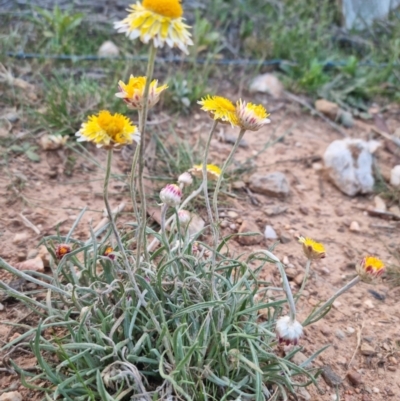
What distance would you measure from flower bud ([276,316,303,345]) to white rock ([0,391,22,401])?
648 millimetres

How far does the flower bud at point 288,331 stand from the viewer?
1162mm

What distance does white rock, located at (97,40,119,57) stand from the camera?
2.89 m

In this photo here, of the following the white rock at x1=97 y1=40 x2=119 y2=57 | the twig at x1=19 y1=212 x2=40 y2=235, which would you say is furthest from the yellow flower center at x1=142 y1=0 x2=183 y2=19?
the white rock at x1=97 y1=40 x2=119 y2=57

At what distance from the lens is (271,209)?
2.21m

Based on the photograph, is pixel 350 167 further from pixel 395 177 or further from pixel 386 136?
pixel 386 136

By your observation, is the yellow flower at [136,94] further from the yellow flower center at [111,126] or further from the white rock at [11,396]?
the white rock at [11,396]

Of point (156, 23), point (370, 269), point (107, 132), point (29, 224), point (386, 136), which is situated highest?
point (156, 23)

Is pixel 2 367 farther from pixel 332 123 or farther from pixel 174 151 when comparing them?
pixel 332 123

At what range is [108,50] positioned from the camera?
2910 mm

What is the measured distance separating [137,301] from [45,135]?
4.03 ft

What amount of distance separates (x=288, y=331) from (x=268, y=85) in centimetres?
216

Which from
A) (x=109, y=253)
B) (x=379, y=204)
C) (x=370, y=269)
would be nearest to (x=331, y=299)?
(x=370, y=269)

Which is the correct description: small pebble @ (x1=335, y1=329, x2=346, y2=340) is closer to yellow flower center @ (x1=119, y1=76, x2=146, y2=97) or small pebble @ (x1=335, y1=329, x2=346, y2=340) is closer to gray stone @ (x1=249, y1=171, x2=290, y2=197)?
gray stone @ (x1=249, y1=171, x2=290, y2=197)

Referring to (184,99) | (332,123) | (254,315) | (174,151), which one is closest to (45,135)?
(174,151)
